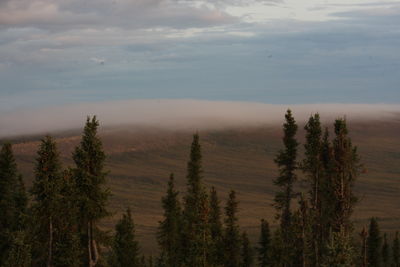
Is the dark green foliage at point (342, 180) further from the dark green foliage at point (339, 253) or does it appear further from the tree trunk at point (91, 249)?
the tree trunk at point (91, 249)

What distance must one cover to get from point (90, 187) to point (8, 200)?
1646cm

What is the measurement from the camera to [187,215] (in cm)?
7231

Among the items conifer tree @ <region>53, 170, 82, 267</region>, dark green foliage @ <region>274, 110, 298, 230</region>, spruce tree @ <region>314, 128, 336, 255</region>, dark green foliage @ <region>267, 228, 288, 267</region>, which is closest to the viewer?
conifer tree @ <region>53, 170, 82, 267</region>

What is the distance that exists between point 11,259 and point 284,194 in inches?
1028

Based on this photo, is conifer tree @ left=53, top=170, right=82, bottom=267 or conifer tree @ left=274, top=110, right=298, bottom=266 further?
conifer tree @ left=274, top=110, right=298, bottom=266

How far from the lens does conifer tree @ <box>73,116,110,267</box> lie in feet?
164

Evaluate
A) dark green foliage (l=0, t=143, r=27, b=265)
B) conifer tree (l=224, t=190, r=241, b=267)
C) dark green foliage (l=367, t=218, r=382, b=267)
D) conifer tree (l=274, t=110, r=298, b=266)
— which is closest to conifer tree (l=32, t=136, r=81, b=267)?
dark green foliage (l=0, t=143, r=27, b=265)

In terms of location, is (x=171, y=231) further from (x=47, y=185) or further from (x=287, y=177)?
(x=47, y=185)

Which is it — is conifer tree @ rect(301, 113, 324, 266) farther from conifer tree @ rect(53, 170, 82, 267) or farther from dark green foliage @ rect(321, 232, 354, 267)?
conifer tree @ rect(53, 170, 82, 267)

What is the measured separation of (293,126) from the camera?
64.9 metres

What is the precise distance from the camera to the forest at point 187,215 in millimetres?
49000

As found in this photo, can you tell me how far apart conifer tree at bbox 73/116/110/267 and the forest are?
68 millimetres

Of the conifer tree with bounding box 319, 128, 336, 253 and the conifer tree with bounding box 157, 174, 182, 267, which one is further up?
the conifer tree with bounding box 319, 128, 336, 253

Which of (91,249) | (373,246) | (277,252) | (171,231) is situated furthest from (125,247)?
(373,246)
